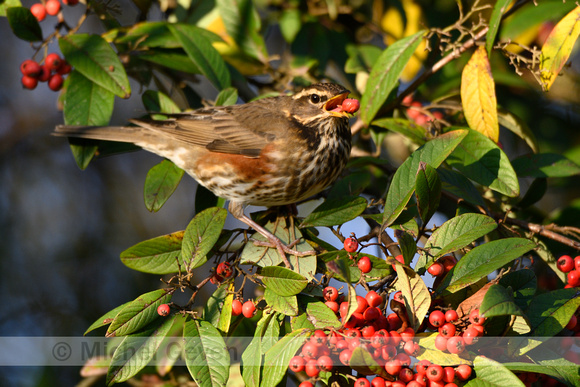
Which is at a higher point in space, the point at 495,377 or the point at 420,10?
the point at 420,10

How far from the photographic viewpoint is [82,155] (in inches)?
134

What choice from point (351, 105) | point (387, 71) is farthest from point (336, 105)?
point (387, 71)

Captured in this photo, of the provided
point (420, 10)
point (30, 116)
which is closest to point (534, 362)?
point (420, 10)

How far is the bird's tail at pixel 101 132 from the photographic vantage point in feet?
11.0

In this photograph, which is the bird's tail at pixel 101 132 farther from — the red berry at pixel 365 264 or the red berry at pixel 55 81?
the red berry at pixel 365 264

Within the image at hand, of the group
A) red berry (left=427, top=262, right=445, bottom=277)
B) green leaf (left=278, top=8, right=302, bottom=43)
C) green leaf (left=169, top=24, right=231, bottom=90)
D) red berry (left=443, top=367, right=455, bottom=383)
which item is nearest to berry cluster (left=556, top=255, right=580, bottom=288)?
red berry (left=427, top=262, right=445, bottom=277)

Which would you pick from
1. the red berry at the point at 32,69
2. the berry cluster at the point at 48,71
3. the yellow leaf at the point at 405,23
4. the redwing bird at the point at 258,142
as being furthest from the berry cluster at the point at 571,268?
the red berry at the point at 32,69

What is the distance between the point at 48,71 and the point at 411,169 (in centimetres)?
250

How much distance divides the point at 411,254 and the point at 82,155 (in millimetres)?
2239

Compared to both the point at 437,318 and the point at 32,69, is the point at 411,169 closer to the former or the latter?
the point at 437,318

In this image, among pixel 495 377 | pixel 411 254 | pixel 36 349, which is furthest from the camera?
pixel 36 349

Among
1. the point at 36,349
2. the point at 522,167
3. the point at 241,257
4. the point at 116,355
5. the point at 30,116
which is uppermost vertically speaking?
the point at 522,167

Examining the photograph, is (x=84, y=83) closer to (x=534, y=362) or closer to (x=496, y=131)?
(x=496, y=131)

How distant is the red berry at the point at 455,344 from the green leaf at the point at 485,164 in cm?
105
